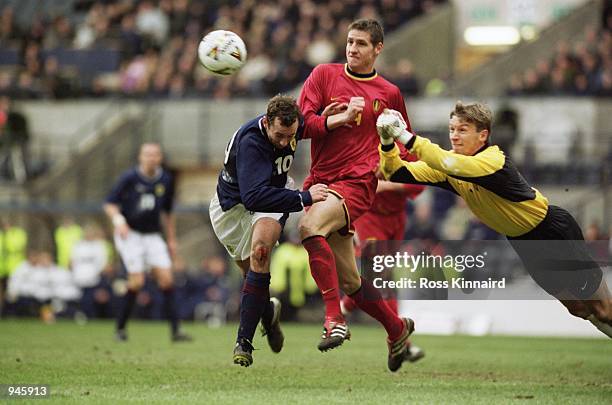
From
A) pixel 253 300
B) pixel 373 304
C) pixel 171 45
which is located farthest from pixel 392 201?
pixel 171 45

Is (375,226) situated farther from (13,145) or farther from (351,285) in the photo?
(13,145)

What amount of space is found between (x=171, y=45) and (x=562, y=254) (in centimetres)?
2019

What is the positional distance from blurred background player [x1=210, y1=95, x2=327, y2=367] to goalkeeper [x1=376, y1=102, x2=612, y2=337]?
0.71m

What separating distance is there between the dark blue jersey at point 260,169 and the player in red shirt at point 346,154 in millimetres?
349

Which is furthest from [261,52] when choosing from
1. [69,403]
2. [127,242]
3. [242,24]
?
[69,403]

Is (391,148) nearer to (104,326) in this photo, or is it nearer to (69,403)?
(69,403)

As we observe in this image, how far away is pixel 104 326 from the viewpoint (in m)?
18.0

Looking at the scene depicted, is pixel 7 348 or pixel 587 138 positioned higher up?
pixel 587 138

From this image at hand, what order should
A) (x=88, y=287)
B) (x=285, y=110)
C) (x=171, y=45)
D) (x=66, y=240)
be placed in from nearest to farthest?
(x=285, y=110)
(x=88, y=287)
(x=66, y=240)
(x=171, y=45)

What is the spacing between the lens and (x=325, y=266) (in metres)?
9.20

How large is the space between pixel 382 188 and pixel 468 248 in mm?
1063

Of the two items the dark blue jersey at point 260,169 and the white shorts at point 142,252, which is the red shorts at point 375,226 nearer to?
the dark blue jersey at point 260,169

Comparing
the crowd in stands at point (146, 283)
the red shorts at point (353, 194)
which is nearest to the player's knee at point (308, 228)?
the red shorts at point (353, 194)

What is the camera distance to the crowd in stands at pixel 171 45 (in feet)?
85.4
